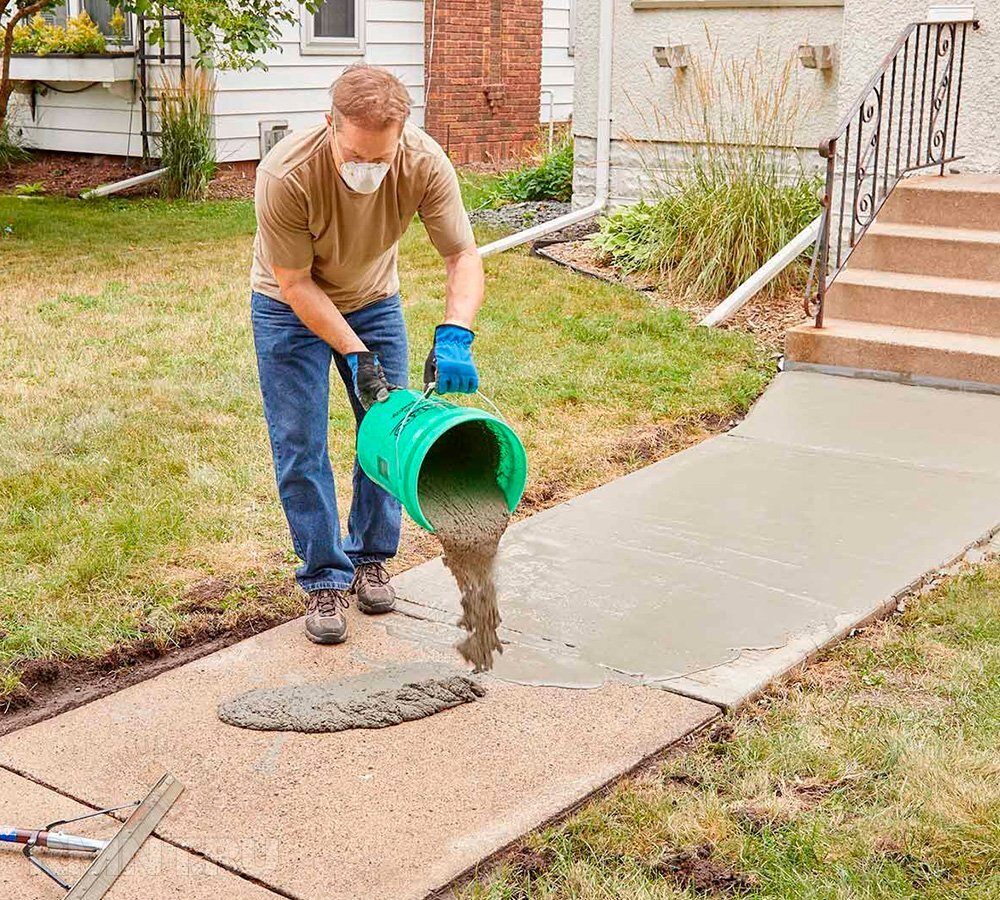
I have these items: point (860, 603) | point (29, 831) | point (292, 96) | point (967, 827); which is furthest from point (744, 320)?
point (292, 96)

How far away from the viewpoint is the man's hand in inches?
142

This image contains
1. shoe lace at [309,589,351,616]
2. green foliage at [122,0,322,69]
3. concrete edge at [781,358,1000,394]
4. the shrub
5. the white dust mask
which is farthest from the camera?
the shrub

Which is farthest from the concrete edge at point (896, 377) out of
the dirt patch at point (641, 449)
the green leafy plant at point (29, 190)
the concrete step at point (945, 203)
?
the green leafy plant at point (29, 190)

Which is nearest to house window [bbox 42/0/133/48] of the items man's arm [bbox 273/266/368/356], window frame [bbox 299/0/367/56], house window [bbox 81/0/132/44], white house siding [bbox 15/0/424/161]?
house window [bbox 81/0/132/44]

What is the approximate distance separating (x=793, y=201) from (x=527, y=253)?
2095mm

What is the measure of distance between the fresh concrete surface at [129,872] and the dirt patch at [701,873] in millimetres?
816

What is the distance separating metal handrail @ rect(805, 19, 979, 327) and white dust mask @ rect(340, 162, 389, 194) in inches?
156

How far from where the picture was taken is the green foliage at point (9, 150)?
45.6ft

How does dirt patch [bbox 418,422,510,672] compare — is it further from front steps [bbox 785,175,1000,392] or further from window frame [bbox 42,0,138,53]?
window frame [bbox 42,0,138,53]

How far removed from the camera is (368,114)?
3.25 metres

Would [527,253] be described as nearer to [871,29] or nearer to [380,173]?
[871,29]

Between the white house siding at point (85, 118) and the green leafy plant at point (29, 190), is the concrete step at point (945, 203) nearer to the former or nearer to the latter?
the white house siding at point (85, 118)

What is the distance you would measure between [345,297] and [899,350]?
381cm

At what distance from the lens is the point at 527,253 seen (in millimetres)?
9891
